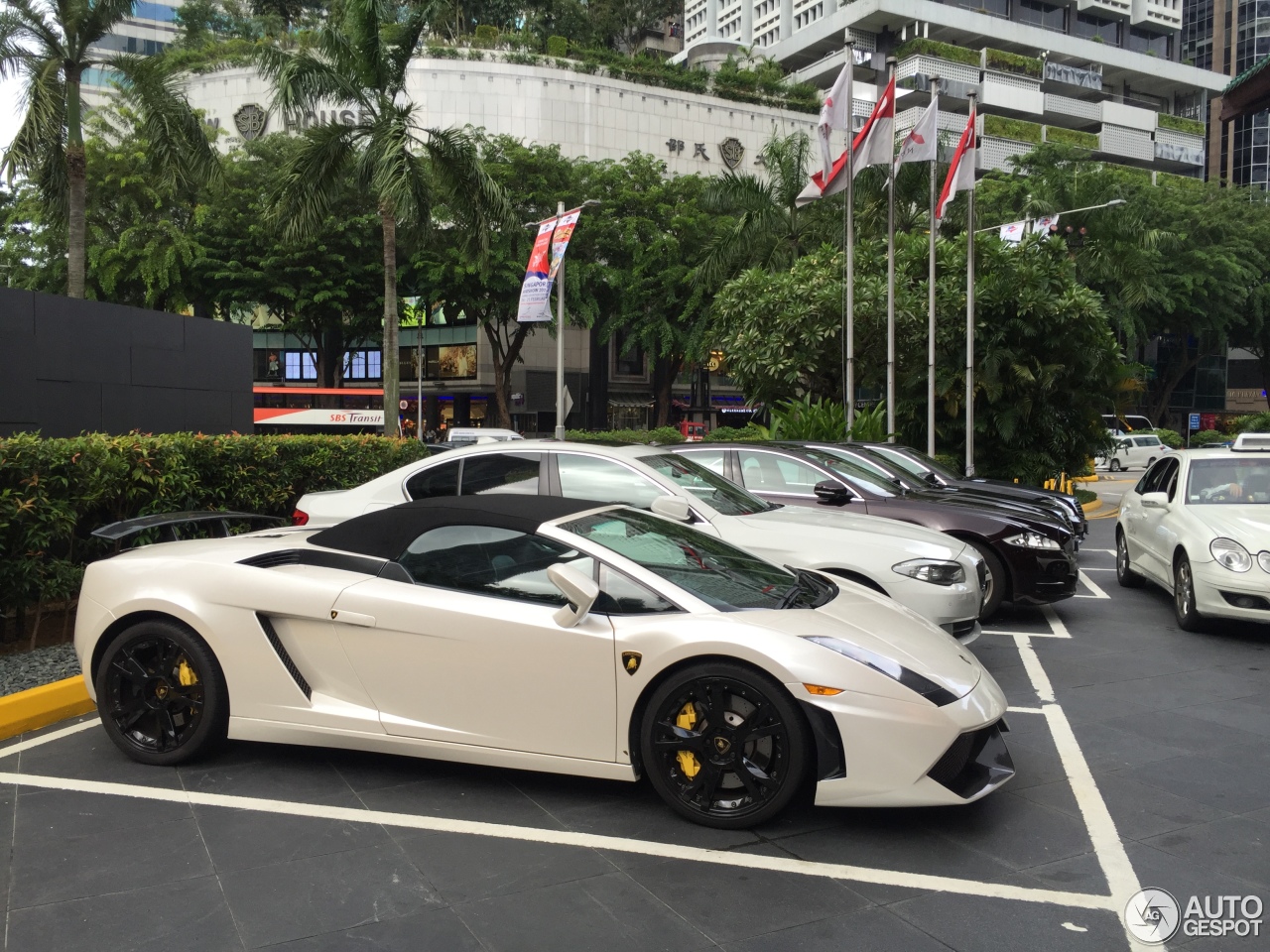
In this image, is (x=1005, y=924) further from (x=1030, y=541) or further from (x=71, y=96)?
(x=71, y=96)

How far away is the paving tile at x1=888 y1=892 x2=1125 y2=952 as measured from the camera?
10.7 ft

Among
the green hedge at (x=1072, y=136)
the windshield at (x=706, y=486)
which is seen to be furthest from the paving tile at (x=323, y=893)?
the green hedge at (x=1072, y=136)

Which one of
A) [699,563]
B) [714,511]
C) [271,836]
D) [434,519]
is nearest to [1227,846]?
[699,563]

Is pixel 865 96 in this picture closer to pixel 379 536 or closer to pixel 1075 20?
pixel 1075 20

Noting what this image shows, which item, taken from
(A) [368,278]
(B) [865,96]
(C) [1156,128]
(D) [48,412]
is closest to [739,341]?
(D) [48,412]

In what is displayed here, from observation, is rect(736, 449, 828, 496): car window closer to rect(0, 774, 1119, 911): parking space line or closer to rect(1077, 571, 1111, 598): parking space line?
rect(1077, 571, 1111, 598): parking space line

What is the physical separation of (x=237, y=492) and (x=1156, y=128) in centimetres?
8041

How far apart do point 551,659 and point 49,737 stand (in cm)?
305

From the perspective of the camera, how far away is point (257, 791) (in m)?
4.59

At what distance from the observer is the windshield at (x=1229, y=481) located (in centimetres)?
883

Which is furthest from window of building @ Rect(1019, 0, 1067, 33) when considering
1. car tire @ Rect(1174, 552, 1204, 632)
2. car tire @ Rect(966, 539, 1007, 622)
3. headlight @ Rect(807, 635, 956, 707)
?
headlight @ Rect(807, 635, 956, 707)

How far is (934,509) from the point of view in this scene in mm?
8789
